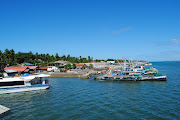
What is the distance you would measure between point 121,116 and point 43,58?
100627 millimetres

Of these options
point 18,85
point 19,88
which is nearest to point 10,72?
point 18,85

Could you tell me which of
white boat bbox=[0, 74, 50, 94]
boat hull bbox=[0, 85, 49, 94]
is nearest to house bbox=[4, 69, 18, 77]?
white boat bbox=[0, 74, 50, 94]

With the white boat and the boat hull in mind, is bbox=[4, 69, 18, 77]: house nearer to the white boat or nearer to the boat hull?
the white boat

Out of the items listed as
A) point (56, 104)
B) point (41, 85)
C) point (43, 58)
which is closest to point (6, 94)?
point (41, 85)

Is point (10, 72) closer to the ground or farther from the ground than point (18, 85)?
farther from the ground

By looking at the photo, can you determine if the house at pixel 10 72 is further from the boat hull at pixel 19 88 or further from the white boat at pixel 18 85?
the boat hull at pixel 19 88

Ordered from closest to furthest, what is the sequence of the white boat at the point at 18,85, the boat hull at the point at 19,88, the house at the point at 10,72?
the boat hull at the point at 19,88 → the white boat at the point at 18,85 → the house at the point at 10,72

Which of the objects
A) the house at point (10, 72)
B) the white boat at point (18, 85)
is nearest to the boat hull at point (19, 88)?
the white boat at point (18, 85)

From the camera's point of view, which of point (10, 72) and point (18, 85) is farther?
point (10, 72)

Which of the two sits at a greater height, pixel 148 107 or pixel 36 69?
pixel 36 69

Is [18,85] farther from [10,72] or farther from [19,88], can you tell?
[10,72]

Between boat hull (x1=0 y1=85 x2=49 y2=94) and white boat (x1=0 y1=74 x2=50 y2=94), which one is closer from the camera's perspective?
boat hull (x1=0 y1=85 x2=49 y2=94)

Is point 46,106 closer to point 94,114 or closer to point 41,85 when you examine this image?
point 94,114

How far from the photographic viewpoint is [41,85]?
29922 millimetres
